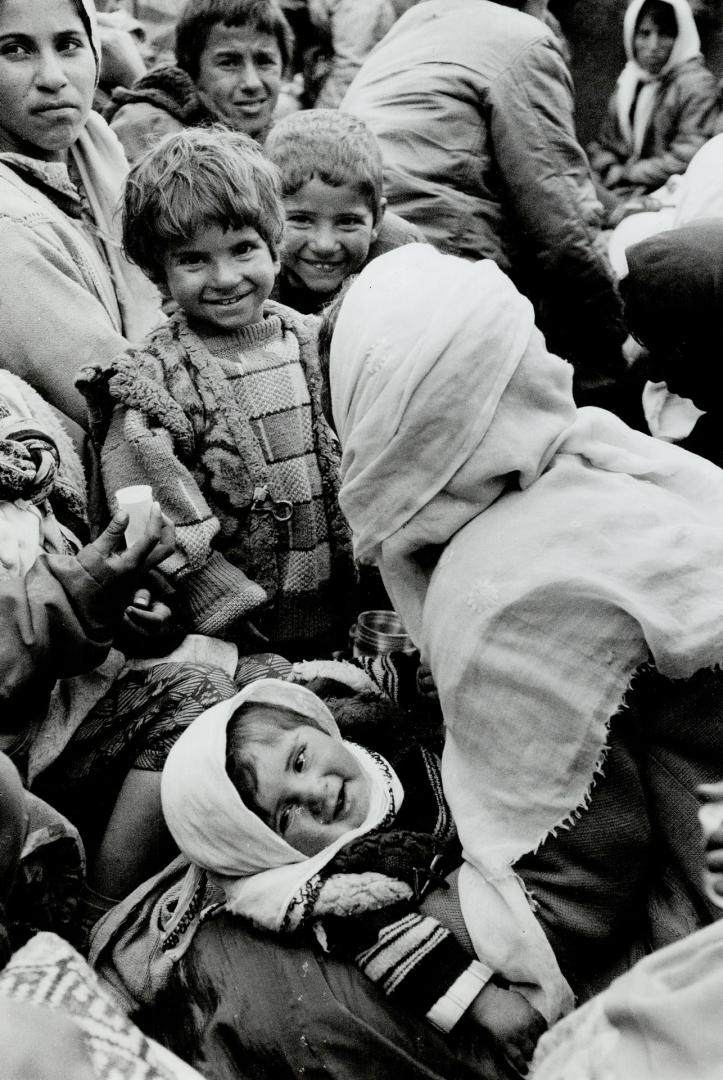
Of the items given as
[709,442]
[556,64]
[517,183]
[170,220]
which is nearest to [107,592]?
[170,220]

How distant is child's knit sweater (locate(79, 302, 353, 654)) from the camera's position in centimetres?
286

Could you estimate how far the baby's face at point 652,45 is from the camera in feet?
20.9

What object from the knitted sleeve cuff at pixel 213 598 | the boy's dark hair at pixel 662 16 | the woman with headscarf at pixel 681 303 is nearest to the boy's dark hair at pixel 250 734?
the knitted sleeve cuff at pixel 213 598

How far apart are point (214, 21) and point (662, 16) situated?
3.18 meters

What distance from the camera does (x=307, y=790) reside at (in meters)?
2.33

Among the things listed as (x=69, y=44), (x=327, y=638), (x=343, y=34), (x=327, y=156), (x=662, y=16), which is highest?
(x=69, y=44)

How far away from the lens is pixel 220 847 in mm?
Result: 2277

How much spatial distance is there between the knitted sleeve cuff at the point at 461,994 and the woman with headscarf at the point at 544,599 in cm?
15

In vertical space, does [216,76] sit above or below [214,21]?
below

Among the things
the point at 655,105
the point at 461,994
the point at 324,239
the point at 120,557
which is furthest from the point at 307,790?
the point at 655,105

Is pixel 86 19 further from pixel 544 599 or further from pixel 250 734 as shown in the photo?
pixel 544 599

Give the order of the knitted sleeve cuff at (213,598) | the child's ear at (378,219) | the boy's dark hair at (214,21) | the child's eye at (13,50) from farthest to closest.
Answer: the boy's dark hair at (214,21) < the child's ear at (378,219) < the child's eye at (13,50) < the knitted sleeve cuff at (213,598)

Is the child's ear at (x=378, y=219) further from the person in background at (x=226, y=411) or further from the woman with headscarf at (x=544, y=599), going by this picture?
the woman with headscarf at (x=544, y=599)

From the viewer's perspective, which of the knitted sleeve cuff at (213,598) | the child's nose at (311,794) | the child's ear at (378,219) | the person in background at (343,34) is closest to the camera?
the child's nose at (311,794)
